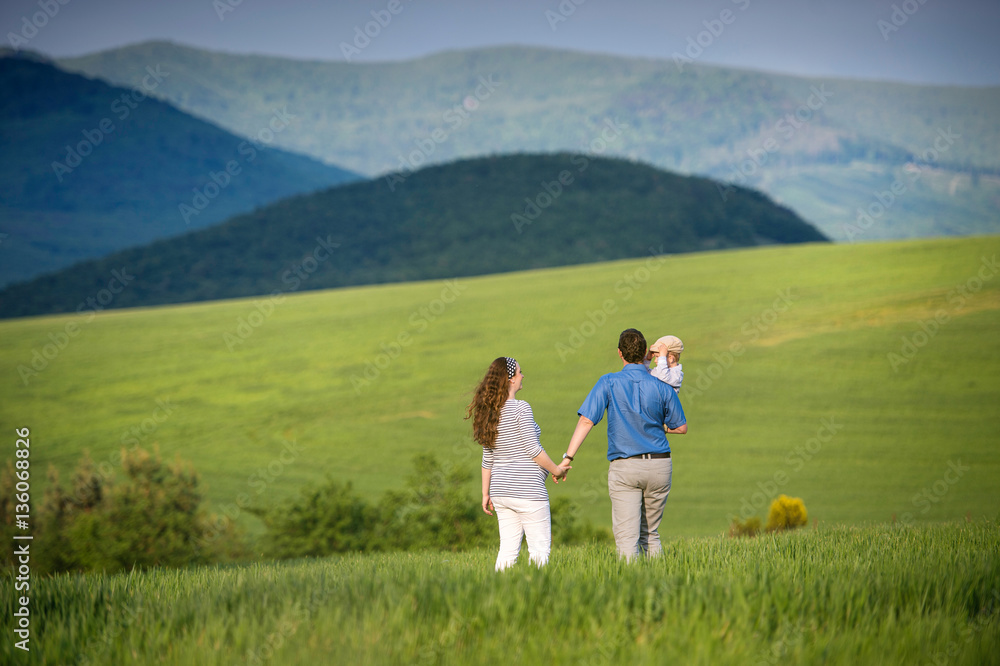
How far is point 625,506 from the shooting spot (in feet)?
24.6

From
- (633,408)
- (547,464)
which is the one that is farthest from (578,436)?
(633,408)

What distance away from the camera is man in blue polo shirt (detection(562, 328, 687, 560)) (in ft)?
24.1

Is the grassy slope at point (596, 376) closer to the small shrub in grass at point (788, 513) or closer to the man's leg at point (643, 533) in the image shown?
the small shrub in grass at point (788, 513)

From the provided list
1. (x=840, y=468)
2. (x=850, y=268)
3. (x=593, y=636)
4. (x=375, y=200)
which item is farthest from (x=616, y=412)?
(x=375, y=200)

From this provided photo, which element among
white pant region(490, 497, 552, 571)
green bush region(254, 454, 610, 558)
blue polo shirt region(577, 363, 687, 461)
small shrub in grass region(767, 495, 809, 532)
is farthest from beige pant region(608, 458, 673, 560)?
green bush region(254, 454, 610, 558)

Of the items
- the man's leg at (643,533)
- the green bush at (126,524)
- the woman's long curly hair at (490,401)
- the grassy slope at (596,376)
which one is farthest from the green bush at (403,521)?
the woman's long curly hair at (490,401)

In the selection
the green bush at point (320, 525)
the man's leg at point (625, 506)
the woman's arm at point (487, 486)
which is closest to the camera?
the woman's arm at point (487, 486)

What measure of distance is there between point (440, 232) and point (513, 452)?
157705mm

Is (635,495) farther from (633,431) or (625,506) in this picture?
(633,431)

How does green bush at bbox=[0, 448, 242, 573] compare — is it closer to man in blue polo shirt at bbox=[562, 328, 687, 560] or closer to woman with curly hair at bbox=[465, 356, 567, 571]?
woman with curly hair at bbox=[465, 356, 567, 571]

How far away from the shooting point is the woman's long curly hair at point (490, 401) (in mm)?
6941

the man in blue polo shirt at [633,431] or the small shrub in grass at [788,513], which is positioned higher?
the man in blue polo shirt at [633,431]

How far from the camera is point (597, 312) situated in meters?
57.1

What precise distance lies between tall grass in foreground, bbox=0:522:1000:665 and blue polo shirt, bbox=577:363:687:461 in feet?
3.66
